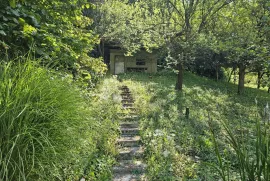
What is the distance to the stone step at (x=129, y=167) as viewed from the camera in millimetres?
3736

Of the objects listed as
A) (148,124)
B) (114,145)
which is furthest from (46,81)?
(148,124)

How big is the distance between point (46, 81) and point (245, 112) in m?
7.99

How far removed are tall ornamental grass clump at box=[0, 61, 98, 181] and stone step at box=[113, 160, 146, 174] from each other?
6.73 feet

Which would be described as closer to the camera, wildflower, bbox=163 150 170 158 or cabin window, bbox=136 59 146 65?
wildflower, bbox=163 150 170 158

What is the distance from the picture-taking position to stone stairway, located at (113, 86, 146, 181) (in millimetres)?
3637

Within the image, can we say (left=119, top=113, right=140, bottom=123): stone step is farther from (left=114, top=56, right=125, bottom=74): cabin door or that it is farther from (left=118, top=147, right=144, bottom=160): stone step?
(left=114, top=56, right=125, bottom=74): cabin door

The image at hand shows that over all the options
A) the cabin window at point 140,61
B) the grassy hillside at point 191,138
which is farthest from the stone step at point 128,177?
the cabin window at point 140,61

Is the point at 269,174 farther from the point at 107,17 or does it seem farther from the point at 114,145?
the point at 107,17

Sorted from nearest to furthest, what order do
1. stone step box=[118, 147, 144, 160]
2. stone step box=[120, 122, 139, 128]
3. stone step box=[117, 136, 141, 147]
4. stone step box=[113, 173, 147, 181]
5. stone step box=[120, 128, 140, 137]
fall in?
stone step box=[113, 173, 147, 181], stone step box=[118, 147, 144, 160], stone step box=[117, 136, 141, 147], stone step box=[120, 128, 140, 137], stone step box=[120, 122, 139, 128]

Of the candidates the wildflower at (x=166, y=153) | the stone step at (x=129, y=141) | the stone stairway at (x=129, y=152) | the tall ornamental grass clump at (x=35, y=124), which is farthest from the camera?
the stone step at (x=129, y=141)

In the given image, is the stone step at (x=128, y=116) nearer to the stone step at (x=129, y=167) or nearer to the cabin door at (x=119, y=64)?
the stone step at (x=129, y=167)

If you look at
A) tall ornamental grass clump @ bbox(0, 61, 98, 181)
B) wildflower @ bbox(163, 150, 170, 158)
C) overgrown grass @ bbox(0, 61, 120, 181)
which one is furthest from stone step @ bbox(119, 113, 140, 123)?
tall ornamental grass clump @ bbox(0, 61, 98, 181)

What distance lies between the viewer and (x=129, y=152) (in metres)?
4.32

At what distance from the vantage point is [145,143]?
15.1 feet
